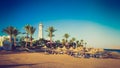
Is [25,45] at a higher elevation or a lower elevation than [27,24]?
lower

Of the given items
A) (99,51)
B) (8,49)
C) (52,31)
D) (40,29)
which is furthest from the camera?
(40,29)

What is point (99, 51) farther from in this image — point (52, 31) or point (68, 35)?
point (68, 35)

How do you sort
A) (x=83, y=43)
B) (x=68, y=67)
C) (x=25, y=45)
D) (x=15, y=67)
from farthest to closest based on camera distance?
(x=83, y=43), (x=25, y=45), (x=68, y=67), (x=15, y=67)

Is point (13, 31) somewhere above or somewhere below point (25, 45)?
above

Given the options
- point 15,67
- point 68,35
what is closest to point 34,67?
point 15,67

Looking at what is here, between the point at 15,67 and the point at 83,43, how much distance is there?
4738cm

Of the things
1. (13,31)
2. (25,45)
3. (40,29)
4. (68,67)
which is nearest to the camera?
(68,67)

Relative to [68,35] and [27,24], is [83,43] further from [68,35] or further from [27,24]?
[27,24]

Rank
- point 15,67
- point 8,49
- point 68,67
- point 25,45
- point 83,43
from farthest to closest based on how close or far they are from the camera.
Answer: point 83,43
point 25,45
point 8,49
point 68,67
point 15,67

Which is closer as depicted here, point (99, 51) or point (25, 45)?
point (99, 51)

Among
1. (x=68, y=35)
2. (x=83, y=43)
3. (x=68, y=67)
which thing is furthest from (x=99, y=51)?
(x=83, y=43)

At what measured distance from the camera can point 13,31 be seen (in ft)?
127

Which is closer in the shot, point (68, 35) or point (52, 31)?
point (52, 31)

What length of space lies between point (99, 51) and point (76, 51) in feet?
14.2
